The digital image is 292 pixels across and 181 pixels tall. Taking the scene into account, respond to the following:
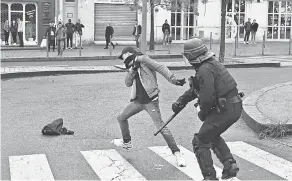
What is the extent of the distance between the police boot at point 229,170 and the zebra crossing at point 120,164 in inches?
18.8

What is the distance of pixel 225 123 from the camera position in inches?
248

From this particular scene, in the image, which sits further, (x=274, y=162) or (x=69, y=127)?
(x=69, y=127)

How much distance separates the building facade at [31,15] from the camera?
3462 cm

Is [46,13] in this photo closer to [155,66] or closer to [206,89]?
[155,66]

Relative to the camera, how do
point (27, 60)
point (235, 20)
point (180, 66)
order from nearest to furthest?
1. point (180, 66)
2. point (27, 60)
3. point (235, 20)

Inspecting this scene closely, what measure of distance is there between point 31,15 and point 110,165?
2919 cm

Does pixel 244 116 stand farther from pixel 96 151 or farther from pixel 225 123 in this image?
pixel 225 123

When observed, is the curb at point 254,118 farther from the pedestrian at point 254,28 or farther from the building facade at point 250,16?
the building facade at point 250,16

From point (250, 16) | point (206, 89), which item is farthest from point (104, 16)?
point (206, 89)

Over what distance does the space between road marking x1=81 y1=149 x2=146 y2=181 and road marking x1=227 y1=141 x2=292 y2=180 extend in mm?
1778

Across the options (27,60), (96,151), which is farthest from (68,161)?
(27,60)

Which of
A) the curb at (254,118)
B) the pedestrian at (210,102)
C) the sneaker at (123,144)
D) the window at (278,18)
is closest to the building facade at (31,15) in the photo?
the window at (278,18)

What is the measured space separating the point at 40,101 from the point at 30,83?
4.04 m

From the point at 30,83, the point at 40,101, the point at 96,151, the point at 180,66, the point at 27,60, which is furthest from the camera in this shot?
the point at 27,60
